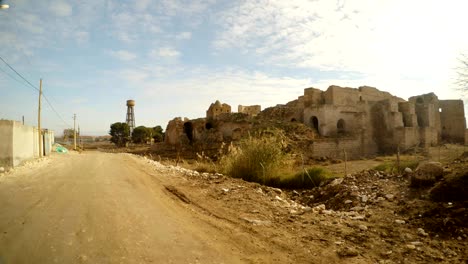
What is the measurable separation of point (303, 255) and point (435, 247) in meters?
2.11

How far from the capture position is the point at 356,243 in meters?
4.67

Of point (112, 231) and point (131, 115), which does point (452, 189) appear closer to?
point (112, 231)

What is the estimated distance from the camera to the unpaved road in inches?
144

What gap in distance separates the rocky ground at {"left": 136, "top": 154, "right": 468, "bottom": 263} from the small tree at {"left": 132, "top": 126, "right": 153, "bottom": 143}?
5209 cm

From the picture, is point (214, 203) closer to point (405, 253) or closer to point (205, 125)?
point (405, 253)

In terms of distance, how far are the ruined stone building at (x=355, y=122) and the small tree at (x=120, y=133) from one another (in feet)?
89.0

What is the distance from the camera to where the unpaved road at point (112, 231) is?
144 inches

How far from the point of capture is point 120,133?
6272cm

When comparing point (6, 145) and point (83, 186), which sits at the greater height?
point (6, 145)

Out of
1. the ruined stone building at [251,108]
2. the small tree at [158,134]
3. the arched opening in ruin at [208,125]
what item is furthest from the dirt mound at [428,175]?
the small tree at [158,134]

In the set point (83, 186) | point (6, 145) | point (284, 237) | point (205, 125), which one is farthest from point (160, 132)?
point (284, 237)

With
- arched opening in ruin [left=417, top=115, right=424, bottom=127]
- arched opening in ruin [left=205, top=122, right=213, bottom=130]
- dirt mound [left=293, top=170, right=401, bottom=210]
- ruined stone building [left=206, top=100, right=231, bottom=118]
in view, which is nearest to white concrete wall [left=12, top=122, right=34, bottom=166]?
dirt mound [left=293, top=170, right=401, bottom=210]

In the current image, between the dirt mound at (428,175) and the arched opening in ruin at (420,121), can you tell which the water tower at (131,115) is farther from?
the dirt mound at (428,175)

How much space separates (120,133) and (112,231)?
205ft
